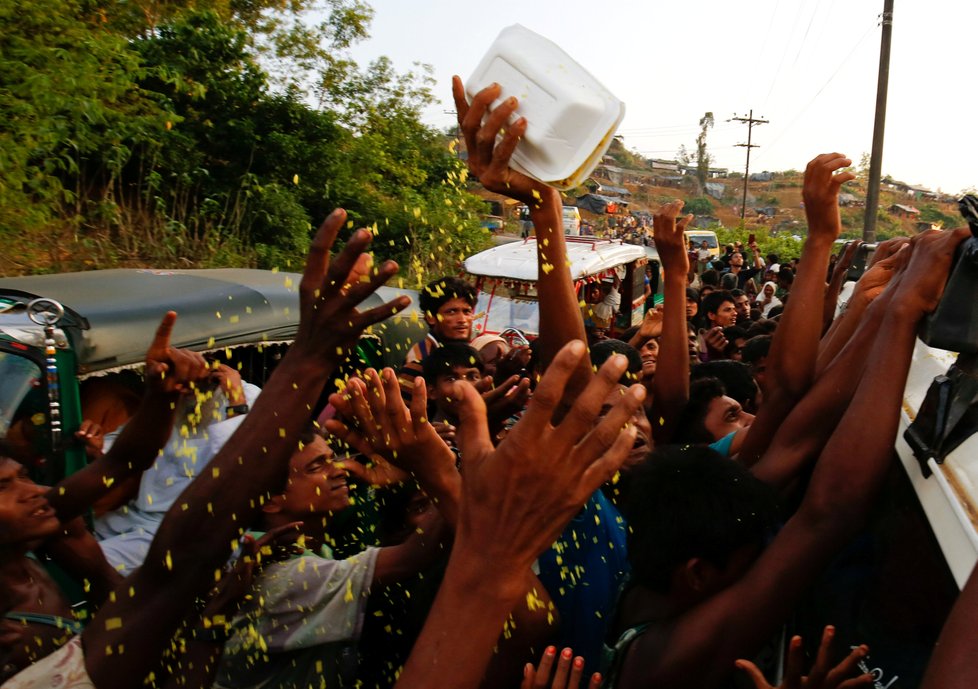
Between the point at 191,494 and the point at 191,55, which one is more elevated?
the point at 191,55

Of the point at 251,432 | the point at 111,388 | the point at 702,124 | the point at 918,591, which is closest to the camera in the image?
the point at 918,591

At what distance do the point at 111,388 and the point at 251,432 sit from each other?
254 centimetres

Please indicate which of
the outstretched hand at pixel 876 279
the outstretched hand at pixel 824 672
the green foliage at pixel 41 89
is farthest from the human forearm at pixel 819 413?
the green foliage at pixel 41 89

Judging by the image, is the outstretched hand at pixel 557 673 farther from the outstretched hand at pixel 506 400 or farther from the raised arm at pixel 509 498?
the outstretched hand at pixel 506 400

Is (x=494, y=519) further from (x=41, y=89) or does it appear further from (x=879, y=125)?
(x=879, y=125)

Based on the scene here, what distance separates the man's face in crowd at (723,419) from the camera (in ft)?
10.4

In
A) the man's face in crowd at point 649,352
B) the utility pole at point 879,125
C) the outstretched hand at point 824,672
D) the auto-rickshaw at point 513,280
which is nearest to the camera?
the outstretched hand at point 824,672

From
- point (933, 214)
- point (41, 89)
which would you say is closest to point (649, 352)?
point (41, 89)

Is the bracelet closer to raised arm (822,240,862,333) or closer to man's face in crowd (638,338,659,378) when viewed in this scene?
man's face in crowd (638,338,659,378)

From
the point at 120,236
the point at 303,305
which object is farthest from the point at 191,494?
the point at 120,236

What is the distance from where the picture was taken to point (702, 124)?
7375 centimetres

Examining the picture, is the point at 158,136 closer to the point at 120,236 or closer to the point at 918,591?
the point at 120,236

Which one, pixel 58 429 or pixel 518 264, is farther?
pixel 518 264

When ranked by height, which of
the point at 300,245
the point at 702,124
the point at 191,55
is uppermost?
the point at 702,124
